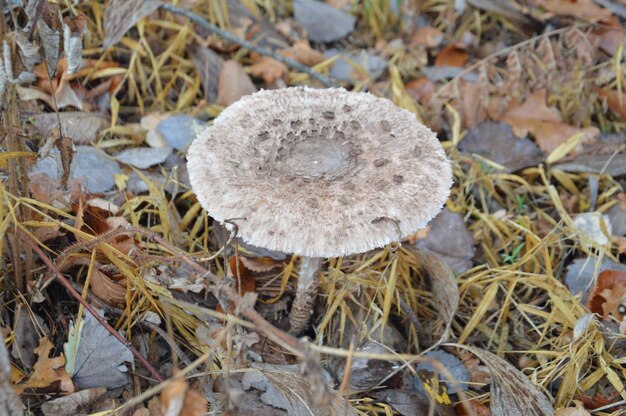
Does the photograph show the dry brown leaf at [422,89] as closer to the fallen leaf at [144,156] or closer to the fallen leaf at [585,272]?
the fallen leaf at [585,272]

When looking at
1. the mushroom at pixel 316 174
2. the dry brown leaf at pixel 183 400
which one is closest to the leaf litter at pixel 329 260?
the dry brown leaf at pixel 183 400

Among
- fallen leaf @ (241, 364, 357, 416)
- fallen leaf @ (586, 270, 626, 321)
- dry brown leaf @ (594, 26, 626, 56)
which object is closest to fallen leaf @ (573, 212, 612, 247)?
fallen leaf @ (586, 270, 626, 321)

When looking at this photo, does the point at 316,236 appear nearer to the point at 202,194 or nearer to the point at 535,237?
the point at 202,194

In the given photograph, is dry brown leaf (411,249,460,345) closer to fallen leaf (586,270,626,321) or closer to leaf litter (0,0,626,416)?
leaf litter (0,0,626,416)

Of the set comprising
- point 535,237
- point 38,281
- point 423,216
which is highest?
point 423,216

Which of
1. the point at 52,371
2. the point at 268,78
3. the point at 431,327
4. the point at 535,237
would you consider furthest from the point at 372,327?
the point at 268,78

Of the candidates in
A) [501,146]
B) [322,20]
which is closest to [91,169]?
[322,20]

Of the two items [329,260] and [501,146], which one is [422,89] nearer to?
[501,146]
